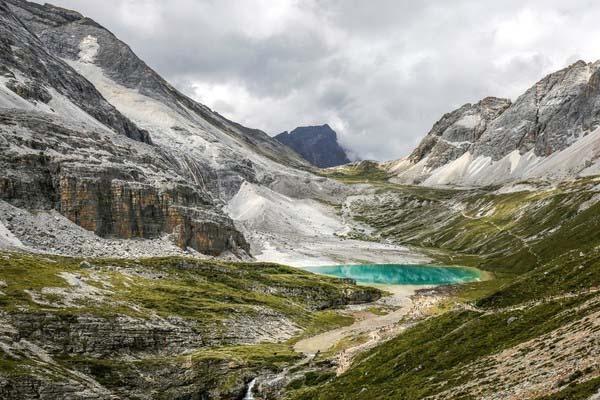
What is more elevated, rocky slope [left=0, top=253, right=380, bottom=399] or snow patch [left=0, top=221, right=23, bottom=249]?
snow patch [left=0, top=221, right=23, bottom=249]

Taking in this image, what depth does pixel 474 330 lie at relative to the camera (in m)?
57.8

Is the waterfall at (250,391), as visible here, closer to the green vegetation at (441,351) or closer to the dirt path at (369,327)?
the dirt path at (369,327)

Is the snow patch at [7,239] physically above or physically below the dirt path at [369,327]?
above

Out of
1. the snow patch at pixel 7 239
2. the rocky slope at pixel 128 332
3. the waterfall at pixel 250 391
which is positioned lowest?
the waterfall at pixel 250 391

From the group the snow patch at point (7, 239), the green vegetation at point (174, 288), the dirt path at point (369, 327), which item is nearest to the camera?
the green vegetation at point (174, 288)

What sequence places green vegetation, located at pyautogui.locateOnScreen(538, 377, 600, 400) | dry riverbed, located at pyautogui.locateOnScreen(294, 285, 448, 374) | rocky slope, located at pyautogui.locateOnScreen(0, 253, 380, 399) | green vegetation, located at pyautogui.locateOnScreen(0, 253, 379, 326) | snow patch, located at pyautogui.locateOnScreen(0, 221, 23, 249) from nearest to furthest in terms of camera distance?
green vegetation, located at pyautogui.locateOnScreen(538, 377, 600, 400), rocky slope, located at pyautogui.locateOnScreen(0, 253, 380, 399), dry riverbed, located at pyautogui.locateOnScreen(294, 285, 448, 374), green vegetation, located at pyautogui.locateOnScreen(0, 253, 379, 326), snow patch, located at pyautogui.locateOnScreen(0, 221, 23, 249)

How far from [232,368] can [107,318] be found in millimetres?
23455

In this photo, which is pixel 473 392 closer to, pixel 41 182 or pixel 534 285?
pixel 534 285

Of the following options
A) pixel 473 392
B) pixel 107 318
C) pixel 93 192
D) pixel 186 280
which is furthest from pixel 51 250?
pixel 473 392

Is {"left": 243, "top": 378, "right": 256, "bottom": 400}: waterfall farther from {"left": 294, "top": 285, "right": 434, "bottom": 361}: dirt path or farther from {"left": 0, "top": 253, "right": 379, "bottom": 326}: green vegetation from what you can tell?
{"left": 0, "top": 253, "right": 379, "bottom": 326}: green vegetation

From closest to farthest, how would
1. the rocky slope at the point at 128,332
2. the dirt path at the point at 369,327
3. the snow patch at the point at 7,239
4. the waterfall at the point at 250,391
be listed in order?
1. the rocky slope at the point at 128,332
2. the waterfall at the point at 250,391
3. the dirt path at the point at 369,327
4. the snow patch at the point at 7,239

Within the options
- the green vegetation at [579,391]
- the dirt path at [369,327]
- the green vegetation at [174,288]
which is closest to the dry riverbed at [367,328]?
the dirt path at [369,327]

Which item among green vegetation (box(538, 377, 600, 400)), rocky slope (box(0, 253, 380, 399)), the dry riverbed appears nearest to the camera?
green vegetation (box(538, 377, 600, 400))

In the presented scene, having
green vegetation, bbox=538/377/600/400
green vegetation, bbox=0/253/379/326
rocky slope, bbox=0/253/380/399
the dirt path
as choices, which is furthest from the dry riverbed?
green vegetation, bbox=538/377/600/400
